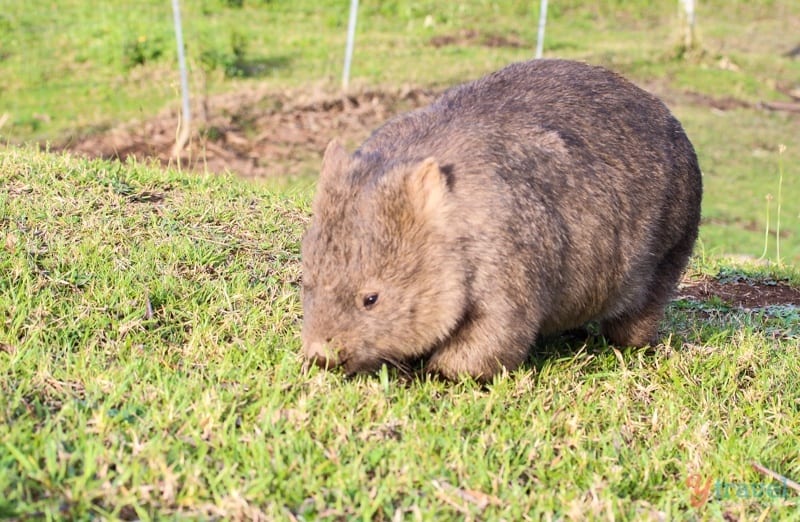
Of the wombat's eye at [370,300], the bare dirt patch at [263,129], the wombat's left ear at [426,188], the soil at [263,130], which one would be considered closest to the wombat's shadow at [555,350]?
the wombat's eye at [370,300]

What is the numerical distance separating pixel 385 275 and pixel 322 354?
13.2 inches

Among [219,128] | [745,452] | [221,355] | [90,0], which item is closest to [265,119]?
[219,128]

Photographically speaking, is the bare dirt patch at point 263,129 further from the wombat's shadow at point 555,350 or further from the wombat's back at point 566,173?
the wombat's back at point 566,173

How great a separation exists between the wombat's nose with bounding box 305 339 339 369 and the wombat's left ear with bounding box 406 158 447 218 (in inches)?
21.5

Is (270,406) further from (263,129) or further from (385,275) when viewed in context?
(263,129)

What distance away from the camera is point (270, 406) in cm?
318

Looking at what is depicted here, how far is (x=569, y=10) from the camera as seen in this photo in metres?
17.6

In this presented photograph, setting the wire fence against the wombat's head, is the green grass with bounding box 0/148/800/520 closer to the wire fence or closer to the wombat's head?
the wombat's head

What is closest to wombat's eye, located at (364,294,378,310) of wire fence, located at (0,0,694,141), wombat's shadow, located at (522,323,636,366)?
wombat's shadow, located at (522,323,636,366)

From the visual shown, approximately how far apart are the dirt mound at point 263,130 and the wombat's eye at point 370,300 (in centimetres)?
537

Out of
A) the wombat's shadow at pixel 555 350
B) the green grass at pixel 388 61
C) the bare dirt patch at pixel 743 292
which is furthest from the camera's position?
the green grass at pixel 388 61

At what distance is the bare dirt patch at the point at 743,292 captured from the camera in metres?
5.53

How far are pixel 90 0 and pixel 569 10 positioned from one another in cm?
808

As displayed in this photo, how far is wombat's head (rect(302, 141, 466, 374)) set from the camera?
341 centimetres
